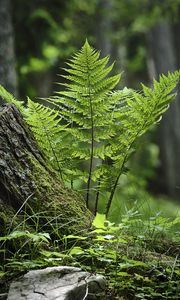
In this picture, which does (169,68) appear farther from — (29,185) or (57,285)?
(57,285)

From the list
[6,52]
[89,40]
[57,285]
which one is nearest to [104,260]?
[57,285]

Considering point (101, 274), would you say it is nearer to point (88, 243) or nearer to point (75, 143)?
point (88, 243)

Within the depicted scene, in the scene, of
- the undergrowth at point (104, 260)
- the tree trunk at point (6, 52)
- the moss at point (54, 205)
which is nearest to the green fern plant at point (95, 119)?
the moss at point (54, 205)

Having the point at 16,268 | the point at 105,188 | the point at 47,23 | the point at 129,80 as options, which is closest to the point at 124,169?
the point at 105,188

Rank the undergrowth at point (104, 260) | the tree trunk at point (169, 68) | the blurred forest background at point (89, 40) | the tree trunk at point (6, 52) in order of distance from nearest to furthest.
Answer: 1. the undergrowth at point (104, 260)
2. the tree trunk at point (6, 52)
3. the blurred forest background at point (89, 40)
4. the tree trunk at point (169, 68)

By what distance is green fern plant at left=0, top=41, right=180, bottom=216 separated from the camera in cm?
308

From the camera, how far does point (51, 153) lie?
334cm

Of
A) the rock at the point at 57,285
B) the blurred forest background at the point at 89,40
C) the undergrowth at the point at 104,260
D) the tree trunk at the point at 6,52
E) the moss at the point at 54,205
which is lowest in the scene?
the rock at the point at 57,285

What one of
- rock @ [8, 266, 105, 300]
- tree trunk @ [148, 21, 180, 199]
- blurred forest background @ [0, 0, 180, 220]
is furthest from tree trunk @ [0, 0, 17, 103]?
tree trunk @ [148, 21, 180, 199]

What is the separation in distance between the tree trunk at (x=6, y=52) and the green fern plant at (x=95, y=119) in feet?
10.7

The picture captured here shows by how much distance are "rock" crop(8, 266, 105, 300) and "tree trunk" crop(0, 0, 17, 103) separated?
4.32m

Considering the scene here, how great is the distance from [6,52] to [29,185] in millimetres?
4259

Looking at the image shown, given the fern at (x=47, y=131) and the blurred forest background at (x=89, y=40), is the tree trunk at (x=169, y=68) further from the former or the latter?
the fern at (x=47, y=131)

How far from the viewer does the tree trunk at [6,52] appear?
254 inches
